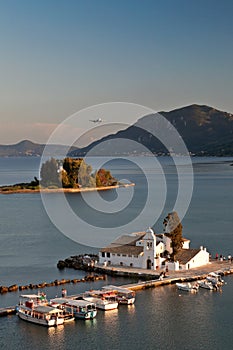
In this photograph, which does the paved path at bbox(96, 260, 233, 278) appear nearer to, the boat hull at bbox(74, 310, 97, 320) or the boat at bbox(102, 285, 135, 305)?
the boat at bbox(102, 285, 135, 305)

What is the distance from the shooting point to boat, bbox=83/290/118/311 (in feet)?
88.9

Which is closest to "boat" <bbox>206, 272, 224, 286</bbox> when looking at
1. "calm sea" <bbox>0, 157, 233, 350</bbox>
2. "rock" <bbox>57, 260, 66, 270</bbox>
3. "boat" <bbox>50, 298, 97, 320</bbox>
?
"calm sea" <bbox>0, 157, 233, 350</bbox>

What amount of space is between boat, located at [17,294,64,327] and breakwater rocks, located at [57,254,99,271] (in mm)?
8611

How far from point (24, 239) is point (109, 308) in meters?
21.8

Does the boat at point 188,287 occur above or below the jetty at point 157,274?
below

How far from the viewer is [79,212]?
226 ft

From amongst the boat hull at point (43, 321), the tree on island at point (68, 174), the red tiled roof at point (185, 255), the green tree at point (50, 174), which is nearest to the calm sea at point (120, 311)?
the boat hull at point (43, 321)

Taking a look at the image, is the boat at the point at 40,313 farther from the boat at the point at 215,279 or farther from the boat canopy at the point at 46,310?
the boat at the point at 215,279

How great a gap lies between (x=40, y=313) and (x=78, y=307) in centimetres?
175

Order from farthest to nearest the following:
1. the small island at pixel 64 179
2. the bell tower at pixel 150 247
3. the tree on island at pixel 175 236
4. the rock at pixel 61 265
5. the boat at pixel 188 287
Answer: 1. the small island at pixel 64 179
2. the rock at pixel 61 265
3. the tree on island at pixel 175 236
4. the bell tower at pixel 150 247
5. the boat at pixel 188 287

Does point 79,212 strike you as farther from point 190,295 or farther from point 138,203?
point 190,295

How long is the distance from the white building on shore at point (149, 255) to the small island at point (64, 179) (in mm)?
62427

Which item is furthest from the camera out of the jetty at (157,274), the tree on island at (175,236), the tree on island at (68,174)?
the tree on island at (68,174)

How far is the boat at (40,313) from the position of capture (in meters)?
25.2
